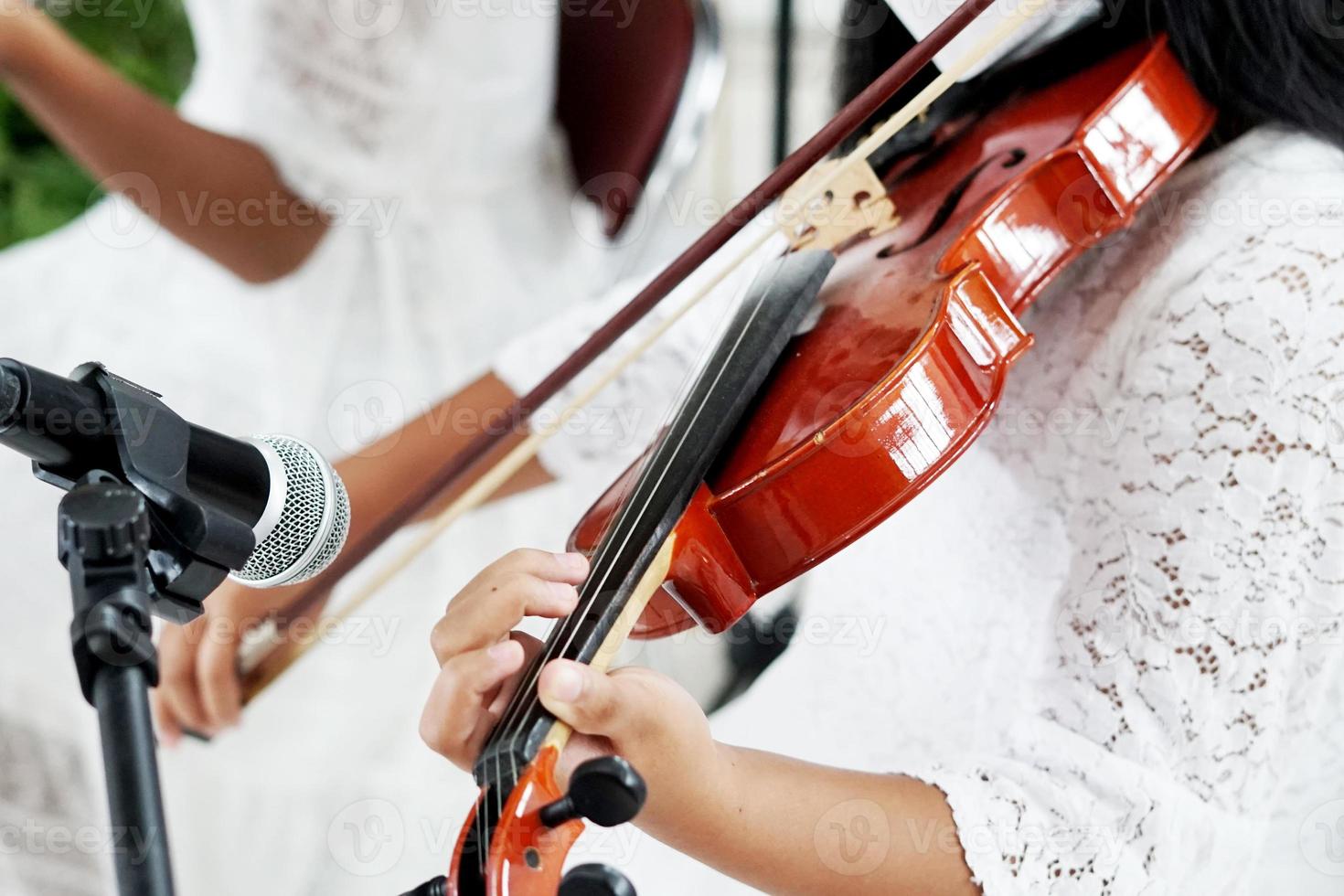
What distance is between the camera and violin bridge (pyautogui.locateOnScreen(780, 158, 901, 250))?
2.16 ft

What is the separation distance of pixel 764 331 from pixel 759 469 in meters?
0.11

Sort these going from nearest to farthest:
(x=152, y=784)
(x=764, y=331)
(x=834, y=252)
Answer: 1. (x=152, y=784)
2. (x=764, y=331)
3. (x=834, y=252)

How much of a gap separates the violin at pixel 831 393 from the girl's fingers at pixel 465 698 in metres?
0.01

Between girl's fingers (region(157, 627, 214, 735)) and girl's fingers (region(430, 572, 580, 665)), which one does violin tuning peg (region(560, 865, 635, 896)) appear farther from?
girl's fingers (region(157, 627, 214, 735))

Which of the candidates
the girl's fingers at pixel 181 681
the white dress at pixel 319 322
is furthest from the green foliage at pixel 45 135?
the girl's fingers at pixel 181 681

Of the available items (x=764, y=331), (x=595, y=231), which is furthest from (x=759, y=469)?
(x=595, y=231)

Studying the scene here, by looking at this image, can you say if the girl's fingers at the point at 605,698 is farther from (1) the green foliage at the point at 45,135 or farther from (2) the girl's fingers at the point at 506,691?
(1) the green foliage at the point at 45,135

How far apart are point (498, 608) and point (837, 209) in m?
0.34

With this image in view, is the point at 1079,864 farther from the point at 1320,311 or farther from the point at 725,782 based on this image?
the point at 1320,311

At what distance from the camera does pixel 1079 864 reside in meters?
0.50

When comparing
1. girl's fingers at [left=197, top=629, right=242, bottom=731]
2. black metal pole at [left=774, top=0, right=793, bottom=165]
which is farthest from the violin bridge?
black metal pole at [left=774, top=0, right=793, bottom=165]

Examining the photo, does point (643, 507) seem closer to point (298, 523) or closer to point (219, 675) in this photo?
point (298, 523)

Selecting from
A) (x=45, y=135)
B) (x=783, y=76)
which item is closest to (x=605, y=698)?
(x=783, y=76)

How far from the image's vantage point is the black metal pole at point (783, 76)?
162cm
